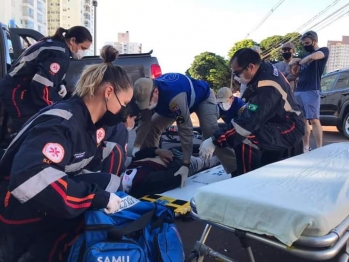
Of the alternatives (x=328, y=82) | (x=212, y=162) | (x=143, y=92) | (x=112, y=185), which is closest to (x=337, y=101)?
(x=328, y=82)

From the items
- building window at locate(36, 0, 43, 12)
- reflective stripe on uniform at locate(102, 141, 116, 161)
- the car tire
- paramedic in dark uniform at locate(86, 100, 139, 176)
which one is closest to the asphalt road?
paramedic in dark uniform at locate(86, 100, 139, 176)

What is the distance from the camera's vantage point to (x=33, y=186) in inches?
55.7

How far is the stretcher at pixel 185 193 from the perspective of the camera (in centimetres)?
268

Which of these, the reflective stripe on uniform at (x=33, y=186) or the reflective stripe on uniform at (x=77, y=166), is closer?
the reflective stripe on uniform at (x=33, y=186)

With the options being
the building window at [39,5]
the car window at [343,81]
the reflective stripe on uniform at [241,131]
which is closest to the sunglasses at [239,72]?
the reflective stripe on uniform at [241,131]

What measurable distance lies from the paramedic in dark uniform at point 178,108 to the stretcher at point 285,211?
1354 mm

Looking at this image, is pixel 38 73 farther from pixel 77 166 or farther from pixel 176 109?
pixel 77 166

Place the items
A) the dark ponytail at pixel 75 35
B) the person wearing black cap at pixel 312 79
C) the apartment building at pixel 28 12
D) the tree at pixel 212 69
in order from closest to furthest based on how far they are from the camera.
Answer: the dark ponytail at pixel 75 35 → the person wearing black cap at pixel 312 79 → the tree at pixel 212 69 → the apartment building at pixel 28 12

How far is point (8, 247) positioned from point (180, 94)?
6.40 feet

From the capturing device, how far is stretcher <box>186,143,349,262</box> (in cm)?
129

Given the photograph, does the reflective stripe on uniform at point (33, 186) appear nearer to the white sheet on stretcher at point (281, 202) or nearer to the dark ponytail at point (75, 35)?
the white sheet on stretcher at point (281, 202)

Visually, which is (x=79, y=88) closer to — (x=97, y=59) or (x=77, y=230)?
(x=77, y=230)

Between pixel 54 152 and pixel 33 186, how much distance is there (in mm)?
164

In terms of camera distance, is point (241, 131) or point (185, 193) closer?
point (241, 131)
